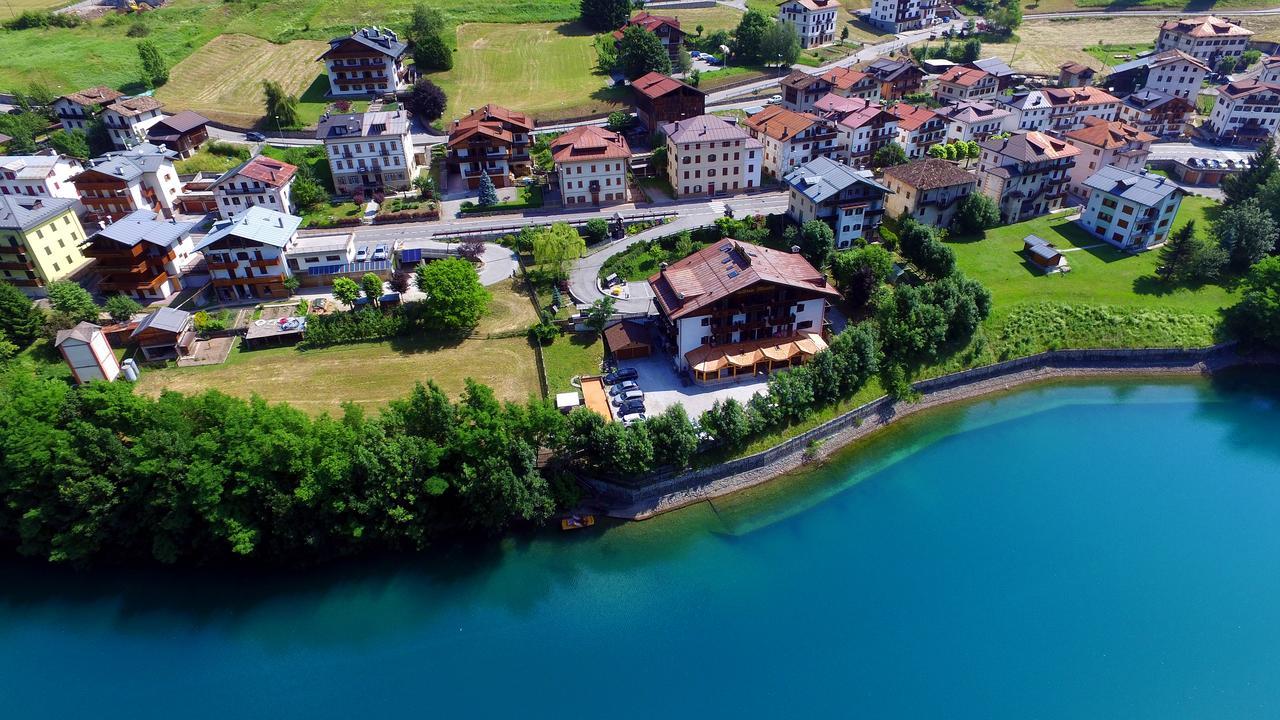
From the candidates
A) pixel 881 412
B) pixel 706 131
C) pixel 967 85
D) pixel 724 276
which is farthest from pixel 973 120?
pixel 724 276

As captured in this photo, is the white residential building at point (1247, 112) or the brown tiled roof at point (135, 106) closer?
the brown tiled roof at point (135, 106)

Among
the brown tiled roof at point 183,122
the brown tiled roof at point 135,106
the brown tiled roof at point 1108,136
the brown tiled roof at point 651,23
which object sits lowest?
the brown tiled roof at point 1108,136

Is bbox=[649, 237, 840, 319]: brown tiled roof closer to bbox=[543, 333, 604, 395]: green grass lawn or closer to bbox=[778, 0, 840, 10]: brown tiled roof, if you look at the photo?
bbox=[543, 333, 604, 395]: green grass lawn

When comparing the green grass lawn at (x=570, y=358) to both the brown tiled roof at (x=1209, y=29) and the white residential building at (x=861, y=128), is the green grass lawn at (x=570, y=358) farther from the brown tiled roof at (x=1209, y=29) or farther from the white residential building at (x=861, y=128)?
the brown tiled roof at (x=1209, y=29)

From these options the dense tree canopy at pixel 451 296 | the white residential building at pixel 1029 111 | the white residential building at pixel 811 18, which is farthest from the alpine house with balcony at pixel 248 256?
the white residential building at pixel 811 18

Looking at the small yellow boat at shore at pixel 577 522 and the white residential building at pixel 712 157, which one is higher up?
the white residential building at pixel 712 157

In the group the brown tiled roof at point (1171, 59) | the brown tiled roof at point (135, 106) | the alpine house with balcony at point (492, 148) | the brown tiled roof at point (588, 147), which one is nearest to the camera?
the brown tiled roof at point (588, 147)

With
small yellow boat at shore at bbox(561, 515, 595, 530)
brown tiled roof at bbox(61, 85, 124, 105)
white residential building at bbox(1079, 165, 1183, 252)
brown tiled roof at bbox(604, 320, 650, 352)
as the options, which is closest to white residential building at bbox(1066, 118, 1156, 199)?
white residential building at bbox(1079, 165, 1183, 252)
